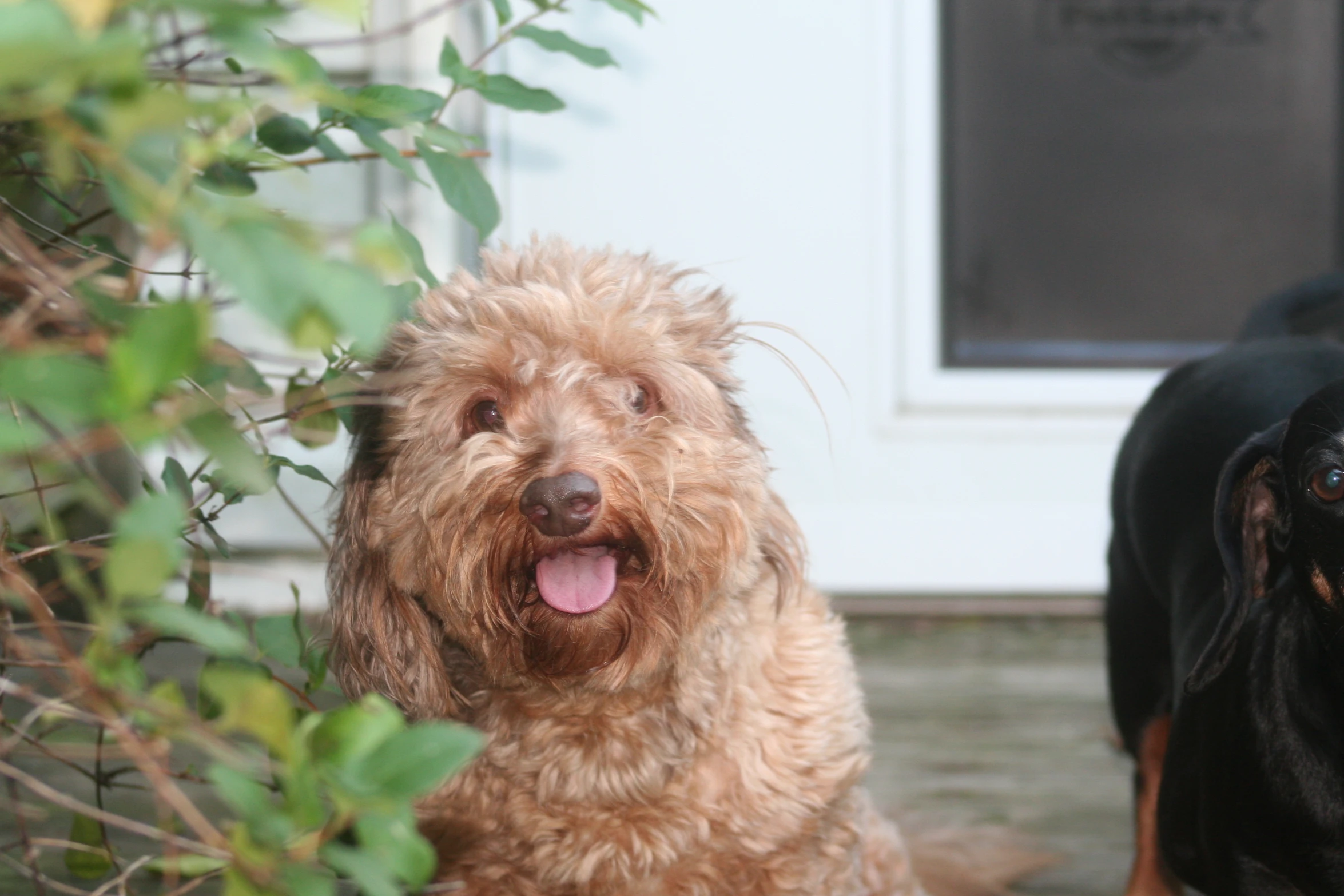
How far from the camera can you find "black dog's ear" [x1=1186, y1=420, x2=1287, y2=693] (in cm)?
156

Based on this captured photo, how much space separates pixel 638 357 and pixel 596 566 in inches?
10.7

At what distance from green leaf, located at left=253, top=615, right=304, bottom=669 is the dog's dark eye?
0.34 m

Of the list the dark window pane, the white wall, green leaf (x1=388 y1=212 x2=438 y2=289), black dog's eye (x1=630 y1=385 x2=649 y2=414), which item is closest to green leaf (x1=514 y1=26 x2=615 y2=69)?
green leaf (x1=388 y1=212 x2=438 y2=289)

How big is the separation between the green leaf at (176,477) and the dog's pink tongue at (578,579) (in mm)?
403

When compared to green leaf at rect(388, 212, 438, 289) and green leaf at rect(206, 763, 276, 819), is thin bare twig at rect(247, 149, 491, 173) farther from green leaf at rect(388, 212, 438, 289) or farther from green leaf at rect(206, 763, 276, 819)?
green leaf at rect(206, 763, 276, 819)

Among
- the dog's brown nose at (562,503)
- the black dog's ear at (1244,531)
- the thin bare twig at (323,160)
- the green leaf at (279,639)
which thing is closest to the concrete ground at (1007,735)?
the black dog's ear at (1244,531)

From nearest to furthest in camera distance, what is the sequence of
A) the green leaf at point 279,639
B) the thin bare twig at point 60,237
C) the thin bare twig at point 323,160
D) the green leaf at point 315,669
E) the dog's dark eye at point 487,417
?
the thin bare twig at point 60,237, the thin bare twig at point 323,160, the green leaf at point 279,639, the green leaf at point 315,669, the dog's dark eye at point 487,417

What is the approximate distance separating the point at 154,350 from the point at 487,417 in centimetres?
97

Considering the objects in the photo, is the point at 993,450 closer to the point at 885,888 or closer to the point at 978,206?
the point at 978,206

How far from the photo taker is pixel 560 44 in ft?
4.97

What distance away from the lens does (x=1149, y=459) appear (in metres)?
2.10

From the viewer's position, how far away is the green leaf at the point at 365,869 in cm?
67

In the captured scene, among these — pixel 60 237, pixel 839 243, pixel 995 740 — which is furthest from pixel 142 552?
pixel 839 243

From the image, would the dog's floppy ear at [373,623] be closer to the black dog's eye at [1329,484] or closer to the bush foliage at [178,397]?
the bush foliage at [178,397]
